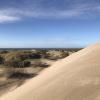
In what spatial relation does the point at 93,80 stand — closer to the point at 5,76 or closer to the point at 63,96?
the point at 63,96

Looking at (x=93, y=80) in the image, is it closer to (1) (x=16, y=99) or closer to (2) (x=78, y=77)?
(2) (x=78, y=77)

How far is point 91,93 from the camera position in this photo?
5578mm

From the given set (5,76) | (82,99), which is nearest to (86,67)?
(82,99)

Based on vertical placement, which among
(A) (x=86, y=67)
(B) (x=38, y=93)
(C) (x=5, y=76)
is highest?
(A) (x=86, y=67)

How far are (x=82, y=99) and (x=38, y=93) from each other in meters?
1.48

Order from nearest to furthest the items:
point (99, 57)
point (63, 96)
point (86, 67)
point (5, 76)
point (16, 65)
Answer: point (63, 96) → point (86, 67) → point (99, 57) → point (5, 76) → point (16, 65)

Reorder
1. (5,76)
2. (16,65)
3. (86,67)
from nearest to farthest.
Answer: (86,67), (5,76), (16,65)

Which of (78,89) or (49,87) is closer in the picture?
(78,89)

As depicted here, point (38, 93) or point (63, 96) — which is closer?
point (63, 96)

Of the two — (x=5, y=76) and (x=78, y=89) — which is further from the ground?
(x=78, y=89)

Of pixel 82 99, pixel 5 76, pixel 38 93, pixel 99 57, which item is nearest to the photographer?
pixel 82 99

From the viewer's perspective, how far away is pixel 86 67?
7090 mm

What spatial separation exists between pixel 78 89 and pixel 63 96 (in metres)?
0.38

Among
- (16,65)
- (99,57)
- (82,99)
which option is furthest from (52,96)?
(16,65)
